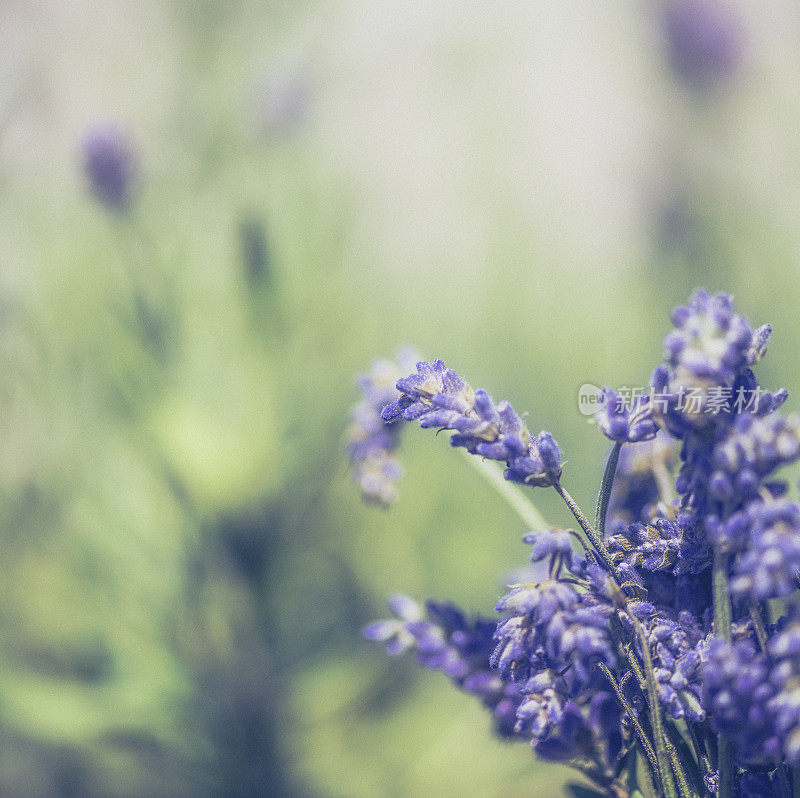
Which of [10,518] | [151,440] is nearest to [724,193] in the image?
[151,440]

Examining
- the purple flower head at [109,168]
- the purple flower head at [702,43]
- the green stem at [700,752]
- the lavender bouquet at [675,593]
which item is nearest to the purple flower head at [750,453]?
the lavender bouquet at [675,593]

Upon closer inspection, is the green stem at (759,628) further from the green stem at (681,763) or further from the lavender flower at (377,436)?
the lavender flower at (377,436)

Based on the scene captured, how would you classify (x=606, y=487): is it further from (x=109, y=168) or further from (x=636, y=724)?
(x=109, y=168)

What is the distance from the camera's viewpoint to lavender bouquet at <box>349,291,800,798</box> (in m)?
0.19

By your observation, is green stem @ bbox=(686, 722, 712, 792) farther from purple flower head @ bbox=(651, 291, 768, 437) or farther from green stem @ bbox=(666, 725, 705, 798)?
purple flower head @ bbox=(651, 291, 768, 437)

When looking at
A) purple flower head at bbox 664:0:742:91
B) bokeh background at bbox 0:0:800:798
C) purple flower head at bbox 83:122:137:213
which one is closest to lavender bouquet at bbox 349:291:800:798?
bokeh background at bbox 0:0:800:798

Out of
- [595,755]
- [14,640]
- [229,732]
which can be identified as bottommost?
[595,755]

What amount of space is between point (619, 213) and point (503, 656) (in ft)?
5.15

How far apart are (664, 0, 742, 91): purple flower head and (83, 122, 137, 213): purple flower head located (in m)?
0.80

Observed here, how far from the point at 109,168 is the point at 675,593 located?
2.04 ft

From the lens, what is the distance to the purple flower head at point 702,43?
955mm

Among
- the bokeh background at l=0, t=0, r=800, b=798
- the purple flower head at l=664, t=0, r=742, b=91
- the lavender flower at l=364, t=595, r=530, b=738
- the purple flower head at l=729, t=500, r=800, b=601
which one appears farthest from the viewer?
the purple flower head at l=664, t=0, r=742, b=91

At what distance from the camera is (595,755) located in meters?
0.26

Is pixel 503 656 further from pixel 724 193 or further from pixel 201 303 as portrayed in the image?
pixel 724 193
